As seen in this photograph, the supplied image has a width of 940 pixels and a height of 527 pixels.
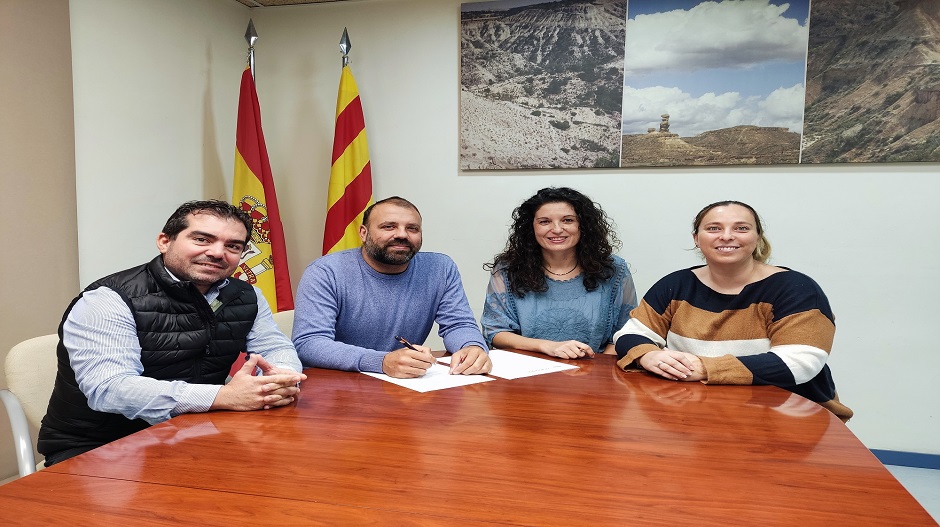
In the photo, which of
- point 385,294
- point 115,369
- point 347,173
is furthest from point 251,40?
point 115,369

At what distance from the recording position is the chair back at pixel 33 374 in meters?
1.69

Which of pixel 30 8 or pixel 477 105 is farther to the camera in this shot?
pixel 477 105

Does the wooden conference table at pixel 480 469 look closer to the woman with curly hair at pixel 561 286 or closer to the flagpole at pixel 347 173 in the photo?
the woman with curly hair at pixel 561 286

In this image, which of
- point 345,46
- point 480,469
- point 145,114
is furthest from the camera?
point 345,46

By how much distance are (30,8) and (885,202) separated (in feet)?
13.0

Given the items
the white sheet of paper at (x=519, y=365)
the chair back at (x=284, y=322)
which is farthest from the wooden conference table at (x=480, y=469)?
the chair back at (x=284, y=322)

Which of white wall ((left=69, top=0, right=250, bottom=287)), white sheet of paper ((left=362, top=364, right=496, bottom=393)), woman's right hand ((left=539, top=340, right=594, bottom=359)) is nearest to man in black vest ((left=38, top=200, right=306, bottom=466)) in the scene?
white sheet of paper ((left=362, top=364, right=496, bottom=393))

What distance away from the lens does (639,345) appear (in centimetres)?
192

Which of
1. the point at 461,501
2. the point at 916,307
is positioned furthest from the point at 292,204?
the point at 916,307

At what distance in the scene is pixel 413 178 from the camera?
3.71 meters

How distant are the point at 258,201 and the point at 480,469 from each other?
279 centimetres

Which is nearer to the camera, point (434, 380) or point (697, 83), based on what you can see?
point (434, 380)

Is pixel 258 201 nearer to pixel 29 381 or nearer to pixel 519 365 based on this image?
pixel 29 381

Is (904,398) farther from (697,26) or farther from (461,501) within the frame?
(461,501)
